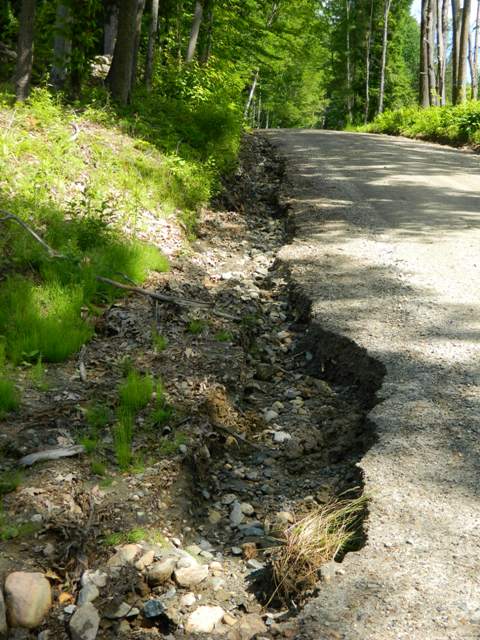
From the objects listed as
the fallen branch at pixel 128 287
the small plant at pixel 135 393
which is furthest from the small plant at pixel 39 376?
the fallen branch at pixel 128 287

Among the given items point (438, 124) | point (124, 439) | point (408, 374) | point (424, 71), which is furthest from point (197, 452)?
point (424, 71)

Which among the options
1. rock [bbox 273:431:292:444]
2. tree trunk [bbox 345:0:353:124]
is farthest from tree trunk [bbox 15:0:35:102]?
tree trunk [bbox 345:0:353:124]

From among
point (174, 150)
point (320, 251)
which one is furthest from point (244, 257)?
point (174, 150)

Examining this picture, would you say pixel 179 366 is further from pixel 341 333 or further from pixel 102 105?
pixel 102 105

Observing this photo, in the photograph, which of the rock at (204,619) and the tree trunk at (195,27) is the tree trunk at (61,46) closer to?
the rock at (204,619)

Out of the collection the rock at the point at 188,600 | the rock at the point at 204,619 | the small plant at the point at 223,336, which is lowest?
the rock at the point at 204,619

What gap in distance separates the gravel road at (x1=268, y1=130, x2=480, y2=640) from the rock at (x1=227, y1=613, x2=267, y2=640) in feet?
0.84

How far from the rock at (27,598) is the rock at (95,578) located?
17 centimetres

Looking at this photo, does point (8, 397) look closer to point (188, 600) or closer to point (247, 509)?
point (247, 509)

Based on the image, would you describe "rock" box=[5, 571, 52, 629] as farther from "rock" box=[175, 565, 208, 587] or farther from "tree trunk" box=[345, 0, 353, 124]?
"tree trunk" box=[345, 0, 353, 124]

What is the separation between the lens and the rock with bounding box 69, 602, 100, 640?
8.35 ft

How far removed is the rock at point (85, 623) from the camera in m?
2.54

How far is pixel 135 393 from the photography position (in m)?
4.08

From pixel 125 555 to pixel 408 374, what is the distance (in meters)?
2.34
